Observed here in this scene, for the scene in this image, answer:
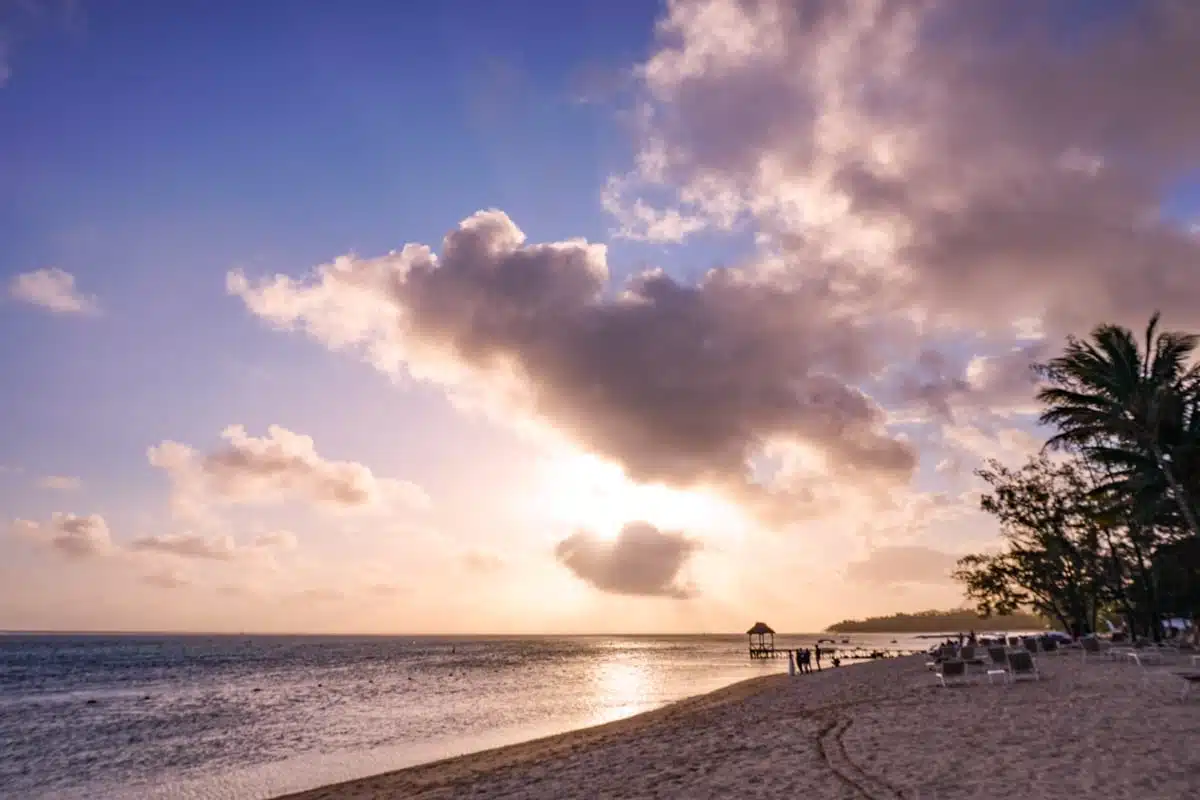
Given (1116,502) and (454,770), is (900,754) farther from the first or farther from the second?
(1116,502)

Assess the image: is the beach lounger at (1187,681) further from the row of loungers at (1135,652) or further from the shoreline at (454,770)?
the shoreline at (454,770)

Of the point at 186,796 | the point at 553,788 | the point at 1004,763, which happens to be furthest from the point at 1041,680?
the point at 186,796

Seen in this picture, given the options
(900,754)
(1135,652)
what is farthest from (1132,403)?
(900,754)

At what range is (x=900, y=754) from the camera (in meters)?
10.5

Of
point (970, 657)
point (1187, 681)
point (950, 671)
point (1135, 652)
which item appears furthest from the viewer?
point (970, 657)

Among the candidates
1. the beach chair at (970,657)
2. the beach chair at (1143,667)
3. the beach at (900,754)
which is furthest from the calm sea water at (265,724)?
the beach chair at (1143,667)

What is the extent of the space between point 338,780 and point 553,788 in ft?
29.2

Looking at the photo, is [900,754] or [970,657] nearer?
[900,754]

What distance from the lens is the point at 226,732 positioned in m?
28.5

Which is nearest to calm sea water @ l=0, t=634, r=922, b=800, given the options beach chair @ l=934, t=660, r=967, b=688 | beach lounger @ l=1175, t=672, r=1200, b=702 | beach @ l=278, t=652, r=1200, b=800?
beach @ l=278, t=652, r=1200, b=800

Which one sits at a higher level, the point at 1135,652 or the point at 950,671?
the point at 1135,652

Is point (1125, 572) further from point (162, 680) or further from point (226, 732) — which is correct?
point (162, 680)

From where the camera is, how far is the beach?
8766 mm

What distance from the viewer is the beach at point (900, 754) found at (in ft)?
28.8
